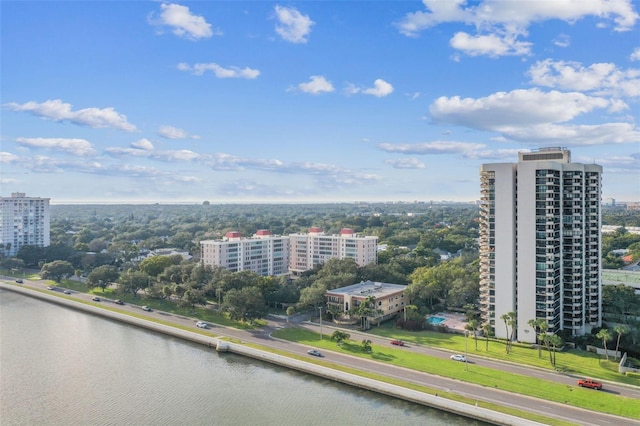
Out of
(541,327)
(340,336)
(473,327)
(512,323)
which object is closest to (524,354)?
(512,323)

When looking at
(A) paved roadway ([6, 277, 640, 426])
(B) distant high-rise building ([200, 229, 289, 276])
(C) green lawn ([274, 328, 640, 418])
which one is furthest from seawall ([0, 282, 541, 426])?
(B) distant high-rise building ([200, 229, 289, 276])

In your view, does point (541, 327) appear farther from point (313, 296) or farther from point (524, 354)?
point (313, 296)

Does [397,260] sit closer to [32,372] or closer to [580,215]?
[580,215]

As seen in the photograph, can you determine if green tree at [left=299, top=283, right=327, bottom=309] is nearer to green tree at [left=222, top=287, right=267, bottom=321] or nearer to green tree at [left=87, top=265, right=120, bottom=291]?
green tree at [left=222, top=287, right=267, bottom=321]

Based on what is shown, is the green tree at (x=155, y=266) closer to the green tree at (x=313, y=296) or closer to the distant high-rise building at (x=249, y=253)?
the distant high-rise building at (x=249, y=253)

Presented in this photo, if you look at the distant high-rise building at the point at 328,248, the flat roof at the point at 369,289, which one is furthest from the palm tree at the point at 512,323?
the distant high-rise building at the point at 328,248

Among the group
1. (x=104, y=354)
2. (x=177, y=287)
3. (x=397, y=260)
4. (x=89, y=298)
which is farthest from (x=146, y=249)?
(x=104, y=354)
